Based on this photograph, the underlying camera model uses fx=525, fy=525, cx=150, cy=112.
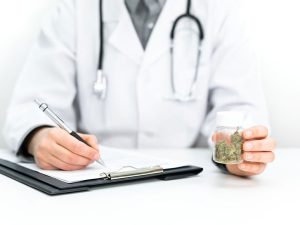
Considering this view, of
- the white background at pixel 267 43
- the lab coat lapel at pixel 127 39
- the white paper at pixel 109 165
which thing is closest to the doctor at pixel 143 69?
the lab coat lapel at pixel 127 39

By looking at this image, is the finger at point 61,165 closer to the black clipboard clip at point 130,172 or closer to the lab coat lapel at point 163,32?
the black clipboard clip at point 130,172

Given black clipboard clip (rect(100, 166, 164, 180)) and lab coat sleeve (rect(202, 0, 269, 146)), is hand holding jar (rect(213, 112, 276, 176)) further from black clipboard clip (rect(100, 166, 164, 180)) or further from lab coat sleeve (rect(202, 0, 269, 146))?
lab coat sleeve (rect(202, 0, 269, 146))

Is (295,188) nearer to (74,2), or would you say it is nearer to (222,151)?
(222,151)

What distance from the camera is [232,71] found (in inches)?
60.3

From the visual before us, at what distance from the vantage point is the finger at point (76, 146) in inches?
Result: 40.7

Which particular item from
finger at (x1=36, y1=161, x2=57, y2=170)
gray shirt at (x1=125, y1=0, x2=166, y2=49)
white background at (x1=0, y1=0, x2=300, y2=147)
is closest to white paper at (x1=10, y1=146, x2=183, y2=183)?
finger at (x1=36, y1=161, x2=57, y2=170)

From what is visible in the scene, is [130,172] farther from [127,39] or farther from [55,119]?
[127,39]

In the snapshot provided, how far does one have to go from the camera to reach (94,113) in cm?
155

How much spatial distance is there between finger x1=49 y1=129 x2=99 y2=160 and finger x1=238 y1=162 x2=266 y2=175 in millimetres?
290

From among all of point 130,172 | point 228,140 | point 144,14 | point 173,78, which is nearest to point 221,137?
point 228,140

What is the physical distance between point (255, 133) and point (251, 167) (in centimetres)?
7

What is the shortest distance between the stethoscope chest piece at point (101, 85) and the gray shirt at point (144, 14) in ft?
0.51

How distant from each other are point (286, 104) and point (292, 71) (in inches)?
4.3

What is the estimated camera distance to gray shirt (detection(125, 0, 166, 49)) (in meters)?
1.52
